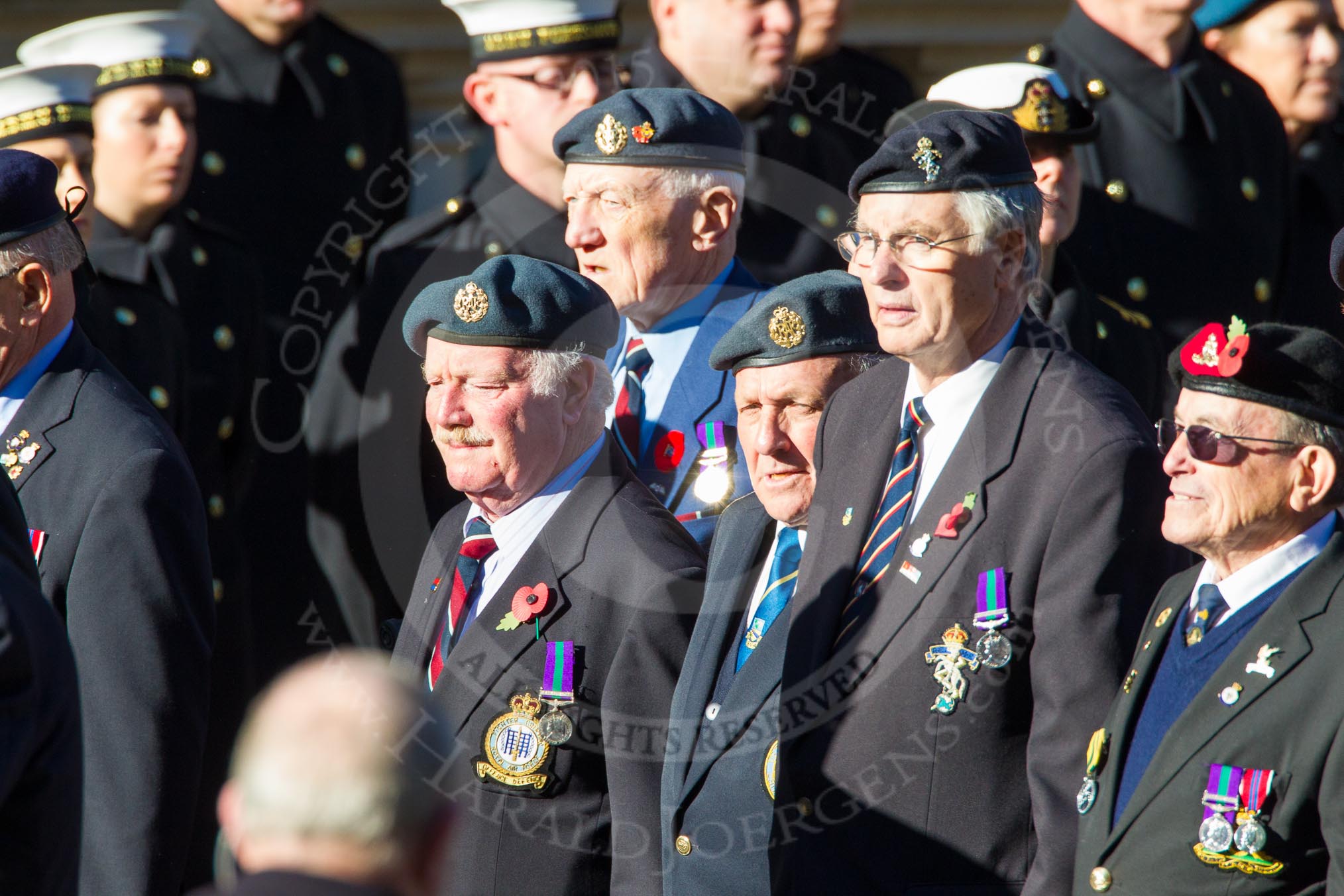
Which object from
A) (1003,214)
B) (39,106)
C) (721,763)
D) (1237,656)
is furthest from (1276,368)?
(39,106)

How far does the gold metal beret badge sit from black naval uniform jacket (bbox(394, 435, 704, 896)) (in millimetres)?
437

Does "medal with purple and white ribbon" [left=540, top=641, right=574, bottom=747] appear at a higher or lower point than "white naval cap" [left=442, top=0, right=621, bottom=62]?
lower

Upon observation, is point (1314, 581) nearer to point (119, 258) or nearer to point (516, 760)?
point (516, 760)

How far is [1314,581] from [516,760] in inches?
61.0

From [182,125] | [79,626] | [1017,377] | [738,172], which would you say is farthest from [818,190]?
[79,626]

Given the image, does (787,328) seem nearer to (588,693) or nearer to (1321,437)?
(588,693)

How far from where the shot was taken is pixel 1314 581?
10.6 feet

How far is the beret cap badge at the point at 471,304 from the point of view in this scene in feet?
13.7

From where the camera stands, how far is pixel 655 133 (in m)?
4.70

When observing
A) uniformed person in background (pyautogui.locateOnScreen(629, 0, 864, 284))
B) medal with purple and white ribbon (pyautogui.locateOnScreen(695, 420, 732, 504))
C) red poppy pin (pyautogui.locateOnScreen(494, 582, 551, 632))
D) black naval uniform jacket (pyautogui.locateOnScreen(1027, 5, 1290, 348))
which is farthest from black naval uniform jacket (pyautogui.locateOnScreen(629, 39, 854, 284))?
red poppy pin (pyautogui.locateOnScreen(494, 582, 551, 632))

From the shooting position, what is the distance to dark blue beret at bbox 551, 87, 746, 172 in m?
4.70

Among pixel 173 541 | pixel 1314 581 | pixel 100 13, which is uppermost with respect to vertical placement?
pixel 1314 581

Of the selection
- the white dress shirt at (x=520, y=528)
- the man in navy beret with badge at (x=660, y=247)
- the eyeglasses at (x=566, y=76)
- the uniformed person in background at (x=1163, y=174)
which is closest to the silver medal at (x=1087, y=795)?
the white dress shirt at (x=520, y=528)

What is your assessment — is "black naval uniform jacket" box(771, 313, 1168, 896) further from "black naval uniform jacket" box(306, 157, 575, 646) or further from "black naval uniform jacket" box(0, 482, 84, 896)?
"black naval uniform jacket" box(306, 157, 575, 646)
